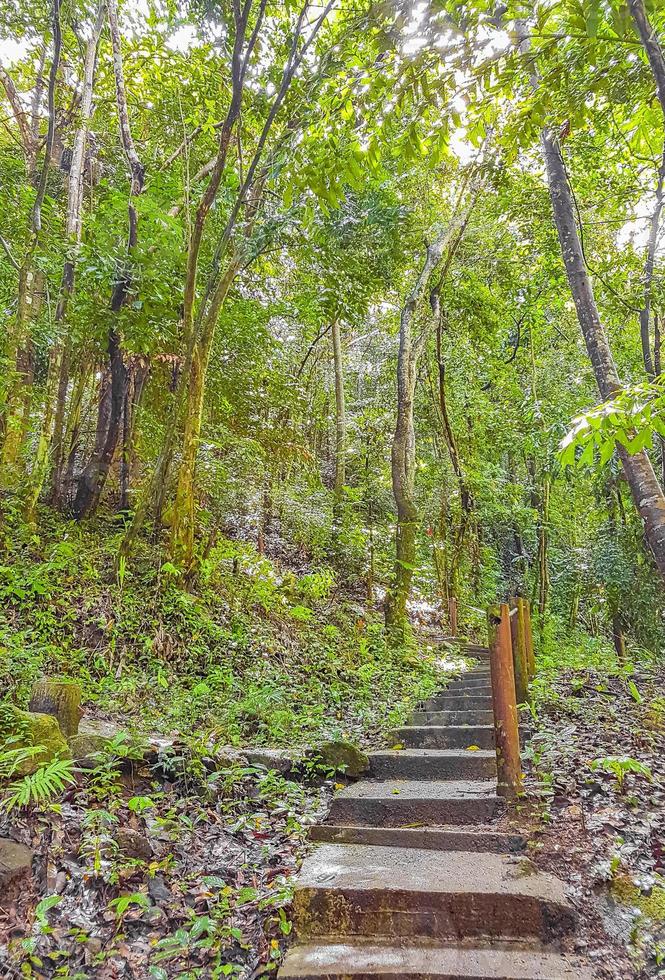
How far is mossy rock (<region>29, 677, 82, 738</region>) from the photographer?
3.96 m

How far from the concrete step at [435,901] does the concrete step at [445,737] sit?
6.81 ft

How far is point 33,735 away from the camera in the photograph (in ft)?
11.5

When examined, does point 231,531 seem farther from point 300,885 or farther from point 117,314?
point 300,885

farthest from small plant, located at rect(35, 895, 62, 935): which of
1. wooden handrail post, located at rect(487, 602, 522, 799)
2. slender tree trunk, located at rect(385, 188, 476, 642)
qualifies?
slender tree trunk, located at rect(385, 188, 476, 642)

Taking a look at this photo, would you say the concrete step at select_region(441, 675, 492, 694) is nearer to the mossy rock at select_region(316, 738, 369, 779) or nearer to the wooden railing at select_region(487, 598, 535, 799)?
the mossy rock at select_region(316, 738, 369, 779)

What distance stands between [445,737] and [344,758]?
3.73 ft

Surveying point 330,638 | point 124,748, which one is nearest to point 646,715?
point 124,748

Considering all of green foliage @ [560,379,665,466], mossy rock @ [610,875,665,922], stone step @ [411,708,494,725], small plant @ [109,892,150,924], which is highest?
green foliage @ [560,379,665,466]

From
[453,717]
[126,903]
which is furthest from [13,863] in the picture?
[453,717]

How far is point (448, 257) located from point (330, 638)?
7813 millimetres

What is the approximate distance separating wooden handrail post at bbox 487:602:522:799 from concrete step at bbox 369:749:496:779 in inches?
29.6

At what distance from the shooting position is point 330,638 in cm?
935

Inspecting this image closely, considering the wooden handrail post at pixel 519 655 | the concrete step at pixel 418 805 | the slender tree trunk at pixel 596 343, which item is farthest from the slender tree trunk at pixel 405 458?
the concrete step at pixel 418 805

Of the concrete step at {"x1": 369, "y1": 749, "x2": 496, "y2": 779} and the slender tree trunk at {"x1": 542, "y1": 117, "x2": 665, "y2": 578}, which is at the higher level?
the slender tree trunk at {"x1": 542, "y1": 117, "x2": 665, "y2": 578}
